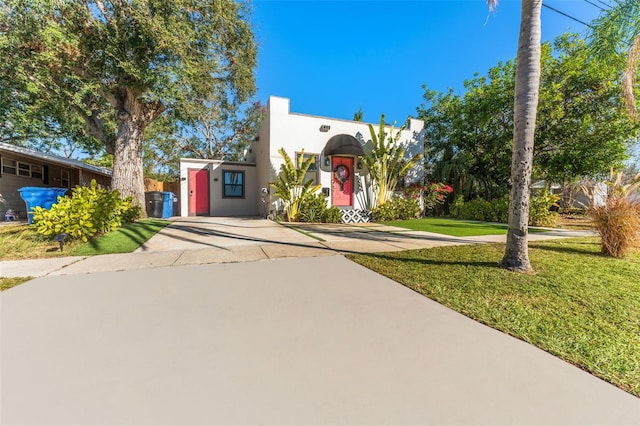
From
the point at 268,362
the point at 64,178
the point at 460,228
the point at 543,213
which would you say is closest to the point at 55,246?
the point at 268,362

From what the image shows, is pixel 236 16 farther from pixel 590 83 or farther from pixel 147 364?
pixel 590 83

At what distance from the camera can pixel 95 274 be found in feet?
11.5

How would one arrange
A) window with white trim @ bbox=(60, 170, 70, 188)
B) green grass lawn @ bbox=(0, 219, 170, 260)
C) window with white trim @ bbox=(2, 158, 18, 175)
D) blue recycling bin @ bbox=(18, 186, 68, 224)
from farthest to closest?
1. window with white trim @ bbox=(60, 170, 70, 188)
2. window with white trim @ bbox=(2, 158, 18, 175)
3. blue recycling bin @ bbox=(18, 186, 68, 224)
4. green grass lawn @ bbox=(0, 219, 170, 260)

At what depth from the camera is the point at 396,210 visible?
11867 millimetres

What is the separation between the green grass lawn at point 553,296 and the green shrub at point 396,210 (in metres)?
6.42

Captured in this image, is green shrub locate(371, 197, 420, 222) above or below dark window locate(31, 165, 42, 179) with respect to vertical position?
below

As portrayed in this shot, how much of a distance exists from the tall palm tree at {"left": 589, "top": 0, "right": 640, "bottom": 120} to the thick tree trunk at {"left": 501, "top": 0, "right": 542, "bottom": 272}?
12.8ft

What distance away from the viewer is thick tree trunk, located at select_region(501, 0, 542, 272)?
12.4ft

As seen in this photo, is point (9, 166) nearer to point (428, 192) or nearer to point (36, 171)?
point (36, 171)

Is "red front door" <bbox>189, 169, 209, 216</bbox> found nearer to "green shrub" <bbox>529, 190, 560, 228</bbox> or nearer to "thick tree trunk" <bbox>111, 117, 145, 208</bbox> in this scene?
"thick tree trunk" <bbox>111, 117, 145, 208</bbox>

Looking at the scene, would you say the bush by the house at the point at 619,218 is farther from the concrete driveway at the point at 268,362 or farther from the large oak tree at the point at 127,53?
the large oak tree at the point at 127,53

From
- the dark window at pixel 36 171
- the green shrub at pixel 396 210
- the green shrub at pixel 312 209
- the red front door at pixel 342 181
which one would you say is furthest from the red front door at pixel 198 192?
the green shrub at pixel 396 210

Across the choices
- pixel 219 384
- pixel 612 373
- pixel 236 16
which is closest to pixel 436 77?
pixel 236 16

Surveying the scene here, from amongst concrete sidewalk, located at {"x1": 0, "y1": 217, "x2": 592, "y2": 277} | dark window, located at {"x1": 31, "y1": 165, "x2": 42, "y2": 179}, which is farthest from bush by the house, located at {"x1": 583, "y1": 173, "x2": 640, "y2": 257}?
dark window, located at {"x1": 31, "y1": 165, "x2": 42, "y2": 179}
